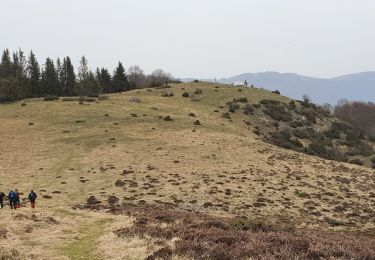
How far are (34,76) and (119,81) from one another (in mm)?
25290

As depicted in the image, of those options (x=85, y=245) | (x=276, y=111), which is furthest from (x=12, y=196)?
(x=276, y=111)

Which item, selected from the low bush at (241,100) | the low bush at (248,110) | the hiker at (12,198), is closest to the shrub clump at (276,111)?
the low bush at (248,110)

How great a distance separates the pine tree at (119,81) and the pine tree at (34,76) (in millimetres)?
22589

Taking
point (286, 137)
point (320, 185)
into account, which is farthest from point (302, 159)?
point (286, 137)

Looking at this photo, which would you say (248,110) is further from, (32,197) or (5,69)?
(5,69)

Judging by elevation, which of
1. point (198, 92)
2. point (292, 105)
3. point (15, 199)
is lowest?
point (15, 199)

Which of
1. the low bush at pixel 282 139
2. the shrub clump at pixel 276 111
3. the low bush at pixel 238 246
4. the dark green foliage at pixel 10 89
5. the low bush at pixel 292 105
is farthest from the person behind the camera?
the dark green foliage at pixel 10 89

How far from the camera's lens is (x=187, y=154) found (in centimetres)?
5556

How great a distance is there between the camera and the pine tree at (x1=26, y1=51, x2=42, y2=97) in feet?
431

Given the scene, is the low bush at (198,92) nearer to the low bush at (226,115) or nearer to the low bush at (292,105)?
the low bush at (226,115)

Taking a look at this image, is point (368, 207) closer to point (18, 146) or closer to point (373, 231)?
point (373, 231)

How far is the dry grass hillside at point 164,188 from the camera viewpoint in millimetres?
20000

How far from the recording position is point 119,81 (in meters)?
138

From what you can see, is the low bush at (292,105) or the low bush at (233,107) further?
the low bush at (292,105)
